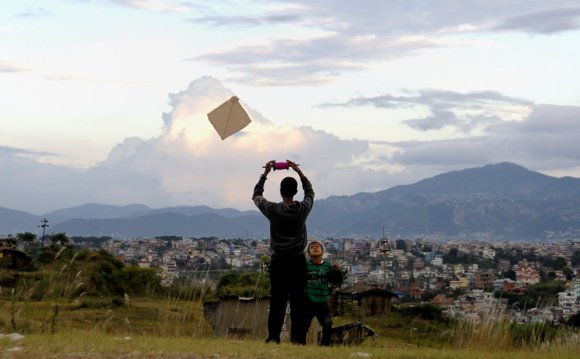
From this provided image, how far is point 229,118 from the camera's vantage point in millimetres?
12594

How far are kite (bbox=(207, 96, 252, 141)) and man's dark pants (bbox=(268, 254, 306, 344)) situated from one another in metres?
2.54

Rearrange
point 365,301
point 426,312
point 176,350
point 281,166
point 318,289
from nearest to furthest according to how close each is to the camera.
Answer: point 176,350, point 281,166, point 318,289, point 426,312, point 365,301

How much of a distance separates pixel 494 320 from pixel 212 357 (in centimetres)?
498

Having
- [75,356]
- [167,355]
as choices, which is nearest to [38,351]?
[75,356]

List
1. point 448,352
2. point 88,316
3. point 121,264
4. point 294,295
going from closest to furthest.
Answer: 1. point 448,352
2. point 294,295
3. point 88,316
4. point 121,264

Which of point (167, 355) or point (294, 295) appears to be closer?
point (167, 355)

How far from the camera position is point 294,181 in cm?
1073

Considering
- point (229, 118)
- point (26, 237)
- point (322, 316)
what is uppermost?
point (229, 118)

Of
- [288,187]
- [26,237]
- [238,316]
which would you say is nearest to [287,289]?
[288,187]

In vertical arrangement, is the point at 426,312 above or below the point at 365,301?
below

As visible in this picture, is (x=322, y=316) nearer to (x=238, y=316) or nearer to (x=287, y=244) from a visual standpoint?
(x=287, y=244)

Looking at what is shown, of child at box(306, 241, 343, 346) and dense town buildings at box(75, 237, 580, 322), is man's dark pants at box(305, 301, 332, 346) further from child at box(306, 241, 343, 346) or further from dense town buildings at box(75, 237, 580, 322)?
dense town buildings at box(75, 237, 580, 322)

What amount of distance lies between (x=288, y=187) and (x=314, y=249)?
51.1 inches

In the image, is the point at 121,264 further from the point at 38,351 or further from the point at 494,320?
the point at 38,351
